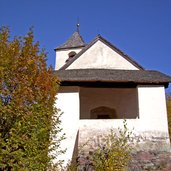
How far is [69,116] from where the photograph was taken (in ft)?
38.6

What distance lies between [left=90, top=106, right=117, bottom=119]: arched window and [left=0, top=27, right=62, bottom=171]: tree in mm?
6694

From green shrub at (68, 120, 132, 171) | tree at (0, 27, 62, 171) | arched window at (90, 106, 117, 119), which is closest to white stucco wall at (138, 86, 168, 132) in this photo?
green shrub at (68, 120, 132, 171)

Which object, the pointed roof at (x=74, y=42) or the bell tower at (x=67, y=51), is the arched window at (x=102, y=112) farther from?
the pointed roof at (x=74, y=42)

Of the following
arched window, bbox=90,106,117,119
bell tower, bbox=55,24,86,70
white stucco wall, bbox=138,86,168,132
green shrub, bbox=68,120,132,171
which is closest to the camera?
green shrub, bbox=68,120,132,171

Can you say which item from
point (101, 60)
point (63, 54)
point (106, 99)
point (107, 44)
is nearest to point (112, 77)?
point (101, 60)

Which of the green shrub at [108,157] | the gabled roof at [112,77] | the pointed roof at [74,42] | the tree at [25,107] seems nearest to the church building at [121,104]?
the gabled roof at [112,77]

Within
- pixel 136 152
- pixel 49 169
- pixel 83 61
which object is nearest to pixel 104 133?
pixel 136 152

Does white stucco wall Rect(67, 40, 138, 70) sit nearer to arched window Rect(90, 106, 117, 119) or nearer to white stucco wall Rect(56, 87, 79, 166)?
arched window Rect(90, 106, 117, 119)

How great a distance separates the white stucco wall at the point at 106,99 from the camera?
14.8m

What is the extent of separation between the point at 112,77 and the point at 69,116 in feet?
8.09

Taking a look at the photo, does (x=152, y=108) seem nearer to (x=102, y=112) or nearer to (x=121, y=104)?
(x=121, y=104)

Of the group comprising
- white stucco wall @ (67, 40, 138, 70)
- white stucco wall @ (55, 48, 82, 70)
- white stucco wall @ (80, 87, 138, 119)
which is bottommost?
white stucco wall @ (80, 87, 138, 119)

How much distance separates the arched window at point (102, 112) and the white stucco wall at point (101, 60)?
7.24 feet

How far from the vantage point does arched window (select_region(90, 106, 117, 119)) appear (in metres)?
15.2
